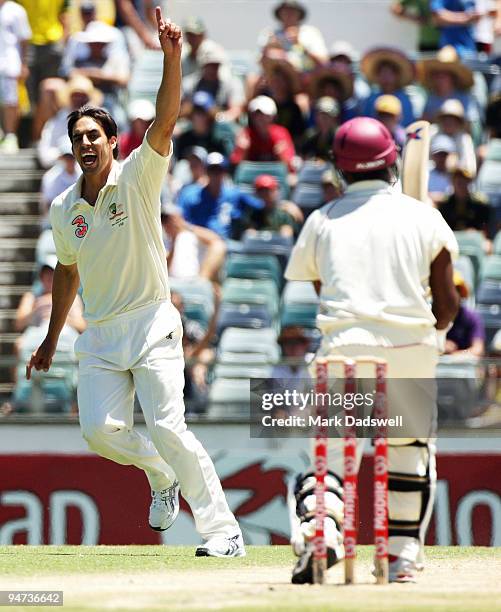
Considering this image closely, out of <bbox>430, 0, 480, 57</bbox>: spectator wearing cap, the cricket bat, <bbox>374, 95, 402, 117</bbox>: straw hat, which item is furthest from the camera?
<bbox>430, 0, 480, 57</bbox>: spectator wearing cap

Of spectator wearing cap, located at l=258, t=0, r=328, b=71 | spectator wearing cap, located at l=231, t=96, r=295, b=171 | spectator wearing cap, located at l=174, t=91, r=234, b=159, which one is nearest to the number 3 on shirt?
spectator wearing cap, located at l=231, t=96, r=295, b=171

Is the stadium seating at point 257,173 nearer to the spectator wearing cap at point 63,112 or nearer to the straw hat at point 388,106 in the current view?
the straw hat at point 388,106

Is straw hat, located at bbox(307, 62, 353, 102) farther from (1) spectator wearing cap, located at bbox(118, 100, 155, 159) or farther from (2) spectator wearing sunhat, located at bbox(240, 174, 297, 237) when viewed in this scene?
(2) spectator wearing sunhat, located at bbox(240, 174, 297, 237)

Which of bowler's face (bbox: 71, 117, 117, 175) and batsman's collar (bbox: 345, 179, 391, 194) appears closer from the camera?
batsman's collar (bbox: 345, 179, 391, 194)

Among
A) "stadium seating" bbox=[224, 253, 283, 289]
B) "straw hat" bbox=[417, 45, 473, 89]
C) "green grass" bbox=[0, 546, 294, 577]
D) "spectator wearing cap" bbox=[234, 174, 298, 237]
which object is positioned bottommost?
"green grass" bbox=[0, 546, 294, 577]

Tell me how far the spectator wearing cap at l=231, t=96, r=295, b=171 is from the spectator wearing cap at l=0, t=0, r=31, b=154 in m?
2.69

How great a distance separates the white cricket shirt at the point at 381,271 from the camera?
6.57 m

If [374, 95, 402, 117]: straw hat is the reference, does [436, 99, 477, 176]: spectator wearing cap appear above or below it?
below

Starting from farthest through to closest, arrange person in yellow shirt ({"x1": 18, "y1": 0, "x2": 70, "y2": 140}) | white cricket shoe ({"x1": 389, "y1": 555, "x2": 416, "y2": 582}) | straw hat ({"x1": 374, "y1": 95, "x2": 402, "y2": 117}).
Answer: person in yellow shirt ({"x1": 18, "y1": 0, "x2": 70, "y2": 140}) < straw hat ({"x1": 374, "y1": 95, "x2": 402, "y2": 117}) < white cricket shoe ({"x1": 389, "y1": 555, "x2": 416, "y2": 582})

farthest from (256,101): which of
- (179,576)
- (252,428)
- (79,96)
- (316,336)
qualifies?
(179,576)

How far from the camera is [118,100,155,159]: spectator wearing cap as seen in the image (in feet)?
51.5

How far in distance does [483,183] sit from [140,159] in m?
7.63

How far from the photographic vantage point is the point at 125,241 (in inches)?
309

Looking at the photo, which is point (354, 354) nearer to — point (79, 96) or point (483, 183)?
point (483, 183)
